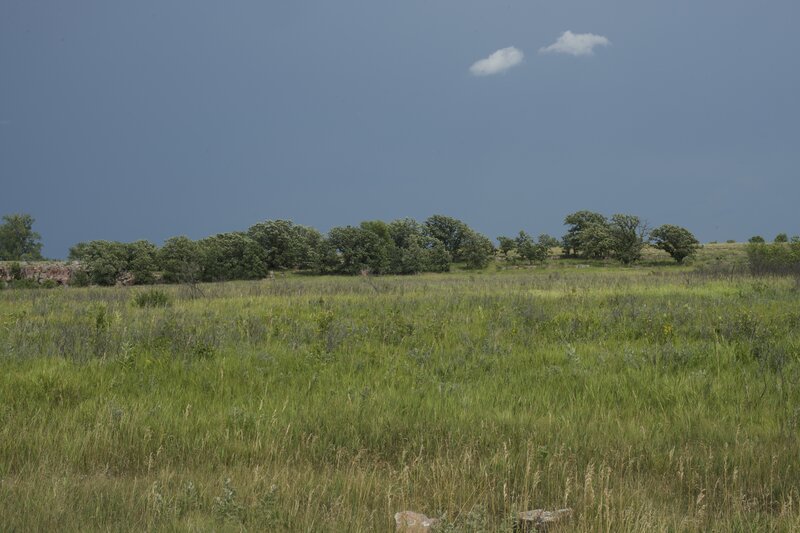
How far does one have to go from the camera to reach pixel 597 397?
6148 mm

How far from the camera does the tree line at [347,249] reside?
203 ft

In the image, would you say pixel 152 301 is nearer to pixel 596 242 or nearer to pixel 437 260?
pixel 437 260

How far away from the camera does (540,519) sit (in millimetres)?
3283

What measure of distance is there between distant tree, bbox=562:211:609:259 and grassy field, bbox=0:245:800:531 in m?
80.2

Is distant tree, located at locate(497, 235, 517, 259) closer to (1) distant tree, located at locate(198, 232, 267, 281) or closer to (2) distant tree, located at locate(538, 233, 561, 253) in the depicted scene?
(2) distant tree, located at locate(538, 233, 561, 253)

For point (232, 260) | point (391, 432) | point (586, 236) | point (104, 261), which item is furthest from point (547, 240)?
point (391, 432)

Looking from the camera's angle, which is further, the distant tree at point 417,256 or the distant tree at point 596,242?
the distant tree at point 596,242

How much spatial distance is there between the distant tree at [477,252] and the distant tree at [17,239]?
81.3 m

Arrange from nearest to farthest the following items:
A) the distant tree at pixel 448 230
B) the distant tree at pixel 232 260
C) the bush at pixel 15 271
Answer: the bush at pixel 15 271, the distant tree at pixel 232 260, the distant tree at pixel 448 230

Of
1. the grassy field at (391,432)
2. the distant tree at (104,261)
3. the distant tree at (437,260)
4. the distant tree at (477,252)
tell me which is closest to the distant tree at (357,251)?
the distant tree at (437,260)

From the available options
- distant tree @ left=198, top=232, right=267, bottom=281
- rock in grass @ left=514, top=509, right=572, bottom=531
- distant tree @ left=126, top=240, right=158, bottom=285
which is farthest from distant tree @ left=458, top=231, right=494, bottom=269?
rock in grass @ left=514, top=509, right=572, bottom=531

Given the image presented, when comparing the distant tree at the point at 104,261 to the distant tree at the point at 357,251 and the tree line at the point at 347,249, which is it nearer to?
the tree line at the point at 347,249

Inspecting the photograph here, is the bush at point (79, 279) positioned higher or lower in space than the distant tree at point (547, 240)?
lower

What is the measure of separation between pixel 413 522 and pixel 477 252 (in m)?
79.4
